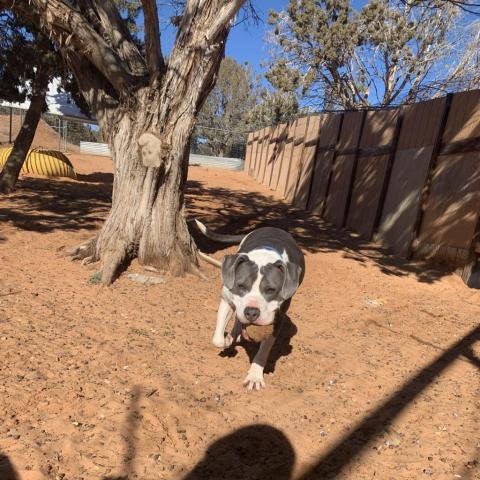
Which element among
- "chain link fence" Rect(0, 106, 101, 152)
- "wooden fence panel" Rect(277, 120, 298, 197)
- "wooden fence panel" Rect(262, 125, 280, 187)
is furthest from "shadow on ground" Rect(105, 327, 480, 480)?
"chain link fence" Rect(0, 106, 101, 152)

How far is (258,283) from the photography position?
3.54 m

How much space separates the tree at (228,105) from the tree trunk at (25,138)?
3394cm

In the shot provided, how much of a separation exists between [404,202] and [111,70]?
22.1 ft

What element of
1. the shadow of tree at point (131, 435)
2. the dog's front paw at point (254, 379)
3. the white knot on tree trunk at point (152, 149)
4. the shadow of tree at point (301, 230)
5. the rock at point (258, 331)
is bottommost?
the shadow of tree at point (301, 230)

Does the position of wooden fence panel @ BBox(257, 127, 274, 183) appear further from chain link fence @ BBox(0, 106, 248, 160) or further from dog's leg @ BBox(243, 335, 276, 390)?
dog's leg @ BBox(243, 335, 276, 390)

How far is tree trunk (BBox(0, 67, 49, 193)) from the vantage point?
1108cm

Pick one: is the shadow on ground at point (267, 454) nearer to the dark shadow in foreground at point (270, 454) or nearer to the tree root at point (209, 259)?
the dark shadow in foreground at point (270, 454)

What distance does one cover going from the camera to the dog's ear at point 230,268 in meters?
3.70

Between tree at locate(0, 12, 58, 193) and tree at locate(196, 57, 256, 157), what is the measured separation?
33913 mm

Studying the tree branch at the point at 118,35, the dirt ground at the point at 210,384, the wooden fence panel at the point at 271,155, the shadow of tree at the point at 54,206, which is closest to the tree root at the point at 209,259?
the dirt ground at the point at 210,384

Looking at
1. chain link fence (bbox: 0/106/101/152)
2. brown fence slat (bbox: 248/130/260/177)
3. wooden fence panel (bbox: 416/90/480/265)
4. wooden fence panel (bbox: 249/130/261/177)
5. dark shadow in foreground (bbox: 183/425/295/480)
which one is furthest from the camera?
chain link fence (bbox: 0/106/101/152)

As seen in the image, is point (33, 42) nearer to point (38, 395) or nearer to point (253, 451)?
point (38, 395)

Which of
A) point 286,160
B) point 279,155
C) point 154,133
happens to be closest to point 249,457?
point 154,133

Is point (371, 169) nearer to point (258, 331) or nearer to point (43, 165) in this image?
point (258, 331)
